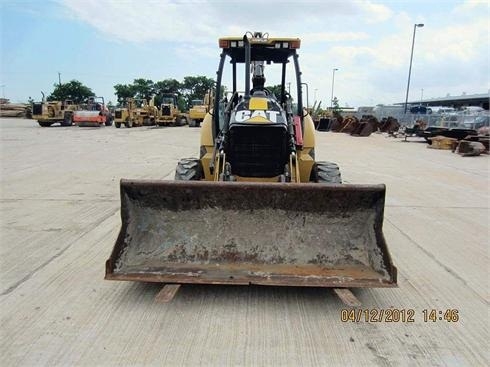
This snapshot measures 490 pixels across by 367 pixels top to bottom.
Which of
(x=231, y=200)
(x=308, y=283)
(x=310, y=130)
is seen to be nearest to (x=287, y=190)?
(x=231, y=200)

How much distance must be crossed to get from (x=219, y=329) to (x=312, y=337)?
653 mm

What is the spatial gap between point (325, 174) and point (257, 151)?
109 cm

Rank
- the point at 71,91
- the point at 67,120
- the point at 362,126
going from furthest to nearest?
the point at 71,91
the point at 67,120
the point at 362,126

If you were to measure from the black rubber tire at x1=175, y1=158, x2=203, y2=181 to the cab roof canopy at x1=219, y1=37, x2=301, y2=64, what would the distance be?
5.39ft

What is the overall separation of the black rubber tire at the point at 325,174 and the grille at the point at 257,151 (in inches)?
25.9

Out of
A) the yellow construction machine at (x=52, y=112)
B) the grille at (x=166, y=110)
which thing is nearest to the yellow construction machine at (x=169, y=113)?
the grille at (x=166, y=110)

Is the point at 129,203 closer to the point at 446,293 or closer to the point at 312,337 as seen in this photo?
the point at 312,337

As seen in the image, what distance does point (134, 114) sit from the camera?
3278cm

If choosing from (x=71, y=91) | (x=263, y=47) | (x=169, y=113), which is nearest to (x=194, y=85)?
(x=71, y=91)

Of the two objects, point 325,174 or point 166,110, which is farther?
point 166,110

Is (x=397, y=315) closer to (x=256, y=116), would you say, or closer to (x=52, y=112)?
(x=256, y=116)

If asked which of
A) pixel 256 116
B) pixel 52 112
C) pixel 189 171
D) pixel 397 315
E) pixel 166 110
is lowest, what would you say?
pixel 397 315

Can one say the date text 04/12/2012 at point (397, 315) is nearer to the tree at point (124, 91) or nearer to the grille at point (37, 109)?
the grille at point (37, 109)

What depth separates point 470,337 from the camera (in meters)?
3.06
